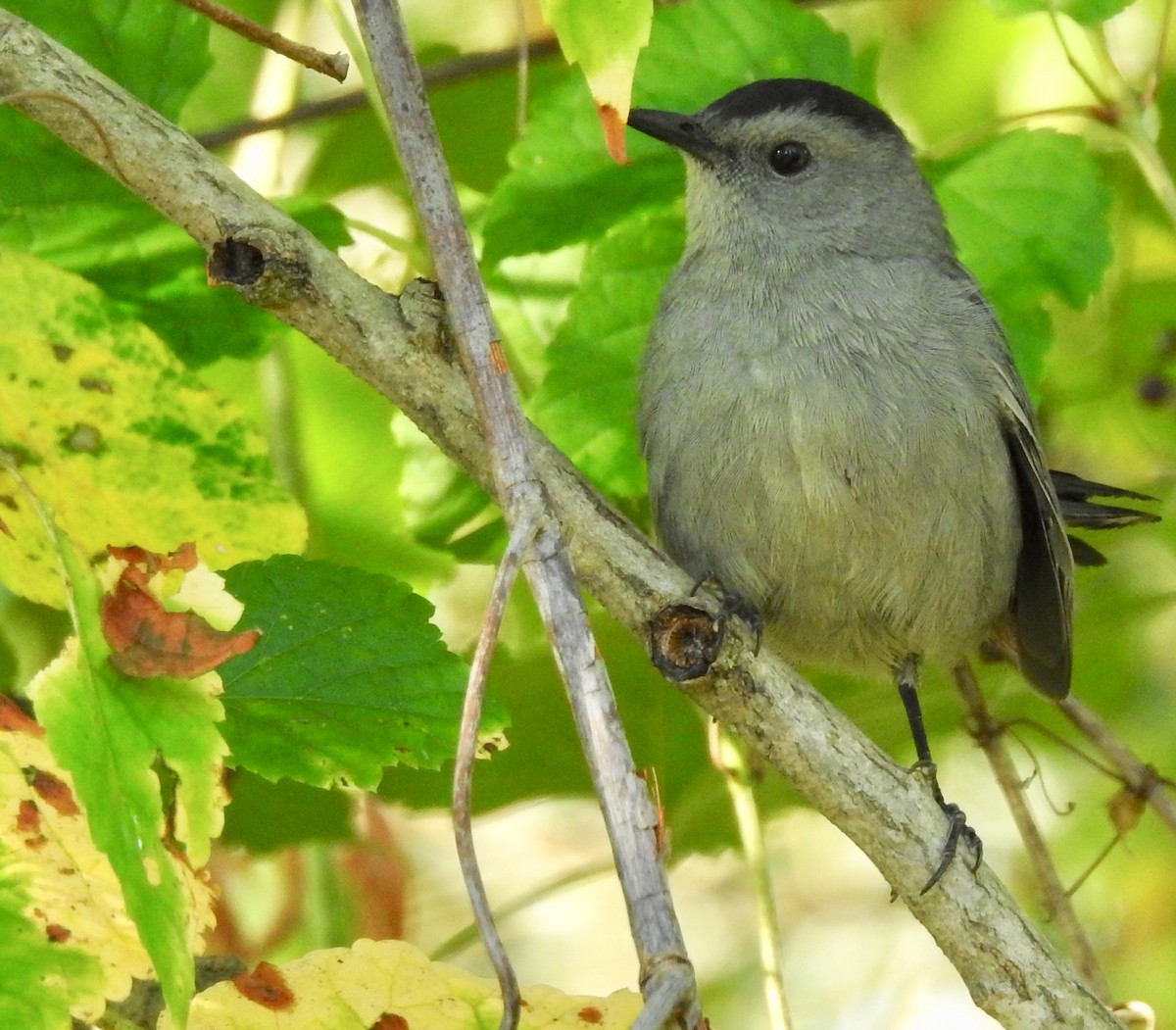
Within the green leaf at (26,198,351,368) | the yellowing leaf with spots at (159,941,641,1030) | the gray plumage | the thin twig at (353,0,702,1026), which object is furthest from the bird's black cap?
the yellowing leaf with spots at (159,941,641,1030)

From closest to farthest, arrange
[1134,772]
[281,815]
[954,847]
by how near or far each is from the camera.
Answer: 1. [954,847]
2. [281,815]
3. [1134,772]

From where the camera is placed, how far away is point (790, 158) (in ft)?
9.95

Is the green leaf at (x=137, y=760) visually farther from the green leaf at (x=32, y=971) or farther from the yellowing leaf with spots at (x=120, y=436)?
the yellowing leaf with spots at (x=120, y=436)

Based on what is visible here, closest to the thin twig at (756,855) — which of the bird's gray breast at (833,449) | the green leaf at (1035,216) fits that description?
the bird's gray breast at (833,449)

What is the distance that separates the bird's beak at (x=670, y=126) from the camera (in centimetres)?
274

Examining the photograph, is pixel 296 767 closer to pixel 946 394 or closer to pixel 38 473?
pixel 38 473

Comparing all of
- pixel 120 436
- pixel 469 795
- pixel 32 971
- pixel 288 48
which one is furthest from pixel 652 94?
pixel 32 971

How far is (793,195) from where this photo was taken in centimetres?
300

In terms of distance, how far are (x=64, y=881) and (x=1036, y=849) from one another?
1891 mm

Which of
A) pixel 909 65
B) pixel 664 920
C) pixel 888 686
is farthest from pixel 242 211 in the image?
pixel 909 65

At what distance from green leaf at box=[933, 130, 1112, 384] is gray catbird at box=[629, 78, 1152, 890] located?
10 centimetres

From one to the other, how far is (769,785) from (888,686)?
0.43 meters

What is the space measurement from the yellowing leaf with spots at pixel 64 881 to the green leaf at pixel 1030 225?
1708 millimetres

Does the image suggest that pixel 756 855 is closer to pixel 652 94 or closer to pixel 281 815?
pixel 281 815
